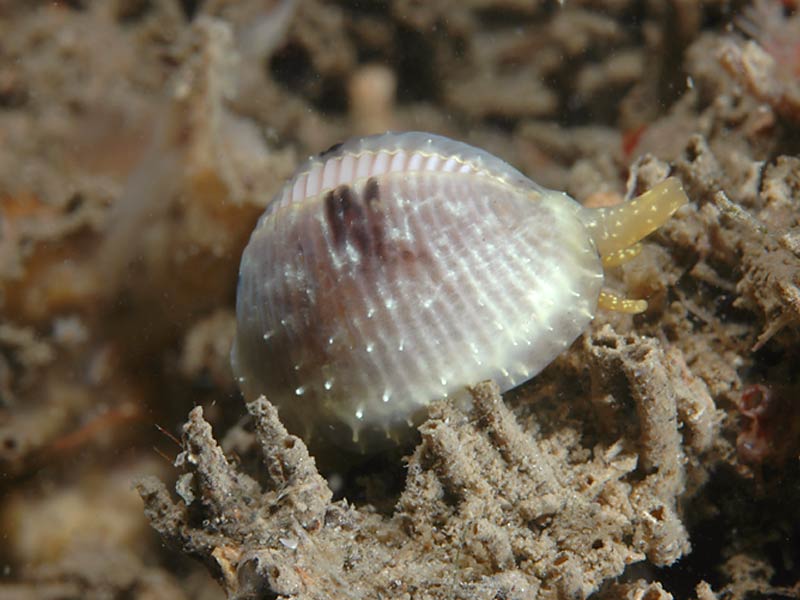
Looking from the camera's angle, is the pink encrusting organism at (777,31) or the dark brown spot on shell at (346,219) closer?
the dark brown spot on shell at (346,219)

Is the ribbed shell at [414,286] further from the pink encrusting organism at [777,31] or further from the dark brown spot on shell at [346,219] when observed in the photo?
the pink encrusting organism at [777,31]

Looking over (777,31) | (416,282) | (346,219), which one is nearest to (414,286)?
(416,282)

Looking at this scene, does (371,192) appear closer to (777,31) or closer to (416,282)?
(416,282)

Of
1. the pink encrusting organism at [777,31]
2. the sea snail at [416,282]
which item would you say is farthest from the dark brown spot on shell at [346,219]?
the pink encrusting organism at [777,31]

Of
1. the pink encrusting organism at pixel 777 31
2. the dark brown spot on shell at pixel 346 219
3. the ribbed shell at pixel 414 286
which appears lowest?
the ribbed shell at pixel 414 286

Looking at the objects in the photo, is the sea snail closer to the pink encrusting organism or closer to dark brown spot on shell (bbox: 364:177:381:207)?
dark brown spot on shell (bbox: 364:177:381:207)

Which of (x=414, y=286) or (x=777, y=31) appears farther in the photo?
→ (x=777, y=31)

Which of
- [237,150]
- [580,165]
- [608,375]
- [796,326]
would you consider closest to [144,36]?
[237,150]

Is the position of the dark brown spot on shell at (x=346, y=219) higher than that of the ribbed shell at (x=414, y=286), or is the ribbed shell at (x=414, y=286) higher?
the dark brown spot on shell at (x=346, y=219)
